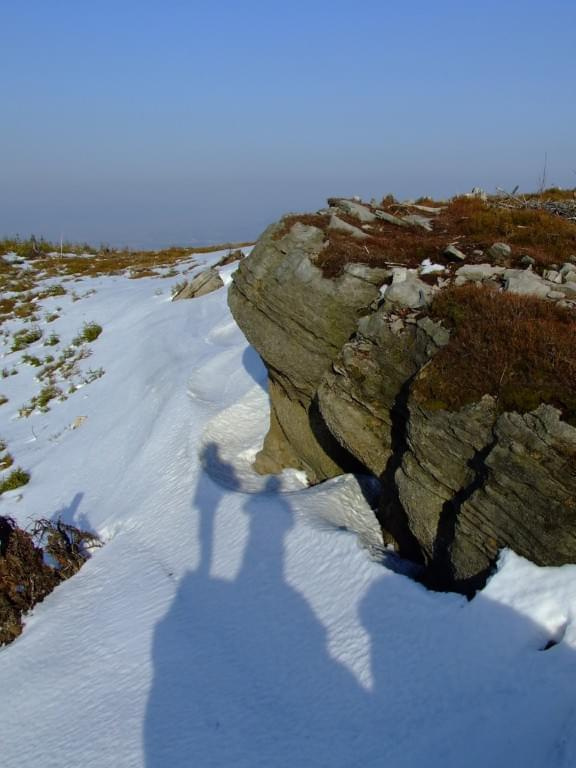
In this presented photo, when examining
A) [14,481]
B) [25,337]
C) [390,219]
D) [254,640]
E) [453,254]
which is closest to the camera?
[254,640]

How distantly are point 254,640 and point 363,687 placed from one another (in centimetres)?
182

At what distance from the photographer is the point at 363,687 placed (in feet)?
20.9

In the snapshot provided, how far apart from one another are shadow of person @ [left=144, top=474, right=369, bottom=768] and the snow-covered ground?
0.02m

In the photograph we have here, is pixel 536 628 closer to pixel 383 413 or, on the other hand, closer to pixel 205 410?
pixel 383 413

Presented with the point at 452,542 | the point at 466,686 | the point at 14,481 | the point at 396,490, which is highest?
the point at 452,542

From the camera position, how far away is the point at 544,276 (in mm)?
9070

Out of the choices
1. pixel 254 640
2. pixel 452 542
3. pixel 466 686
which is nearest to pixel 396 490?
pixel 452 542

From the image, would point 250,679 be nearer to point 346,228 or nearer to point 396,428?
point 396,428

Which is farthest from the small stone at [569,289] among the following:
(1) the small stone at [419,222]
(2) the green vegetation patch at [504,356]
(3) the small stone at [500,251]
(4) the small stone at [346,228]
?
(1) the small stone at [419,222]

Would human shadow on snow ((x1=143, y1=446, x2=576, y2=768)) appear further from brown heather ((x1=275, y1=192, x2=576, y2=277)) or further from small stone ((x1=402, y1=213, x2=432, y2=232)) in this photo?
small stone ((x1=402, y1=213, x2=432, y2=232))

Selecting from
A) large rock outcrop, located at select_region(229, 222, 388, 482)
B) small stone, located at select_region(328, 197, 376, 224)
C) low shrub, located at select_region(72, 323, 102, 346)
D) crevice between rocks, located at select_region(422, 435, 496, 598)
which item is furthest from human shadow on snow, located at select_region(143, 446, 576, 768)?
low shrub, located at select_region(72, 323, 102, 346)

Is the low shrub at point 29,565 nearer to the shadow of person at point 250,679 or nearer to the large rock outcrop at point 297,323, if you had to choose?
the shadow of person at point 250,679

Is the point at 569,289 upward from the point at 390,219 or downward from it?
downward

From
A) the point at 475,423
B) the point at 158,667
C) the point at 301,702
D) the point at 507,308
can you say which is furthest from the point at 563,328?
the point at 158,667
